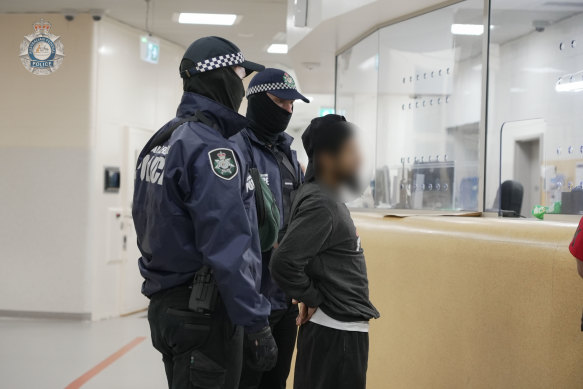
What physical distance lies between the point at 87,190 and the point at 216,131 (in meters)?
6.06

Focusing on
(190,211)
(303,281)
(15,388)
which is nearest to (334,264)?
(303,281)

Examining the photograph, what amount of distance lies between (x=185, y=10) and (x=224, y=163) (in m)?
5.99

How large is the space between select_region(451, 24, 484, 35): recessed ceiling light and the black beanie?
2.36 m

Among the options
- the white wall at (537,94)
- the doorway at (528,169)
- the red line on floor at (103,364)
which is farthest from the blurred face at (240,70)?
the red line on floor at (103,364)

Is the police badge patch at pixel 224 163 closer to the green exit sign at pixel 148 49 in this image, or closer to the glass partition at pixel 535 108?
the glass partition at pixel 535 108

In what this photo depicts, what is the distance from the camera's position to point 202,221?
176 centimetres

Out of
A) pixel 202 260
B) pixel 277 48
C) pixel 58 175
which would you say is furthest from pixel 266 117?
pixel 277 48

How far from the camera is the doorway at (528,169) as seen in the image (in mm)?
3600

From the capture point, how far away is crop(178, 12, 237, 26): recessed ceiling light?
24.8 ft

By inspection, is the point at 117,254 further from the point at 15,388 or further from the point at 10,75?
the point at 15,388

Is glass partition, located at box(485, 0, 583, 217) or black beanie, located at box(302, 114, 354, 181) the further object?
glass partition, located at box(485, 0, 583, 217)

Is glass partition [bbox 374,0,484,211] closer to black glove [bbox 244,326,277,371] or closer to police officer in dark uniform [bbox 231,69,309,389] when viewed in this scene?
police officer in dark uniform [bbox 231,69,309,389]

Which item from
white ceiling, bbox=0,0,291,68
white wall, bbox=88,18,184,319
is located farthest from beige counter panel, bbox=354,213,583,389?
white wall, bbox=88,18,184,319

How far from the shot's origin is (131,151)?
26.5 ft
